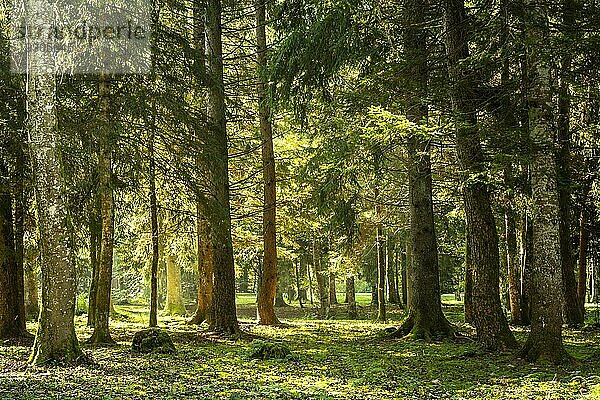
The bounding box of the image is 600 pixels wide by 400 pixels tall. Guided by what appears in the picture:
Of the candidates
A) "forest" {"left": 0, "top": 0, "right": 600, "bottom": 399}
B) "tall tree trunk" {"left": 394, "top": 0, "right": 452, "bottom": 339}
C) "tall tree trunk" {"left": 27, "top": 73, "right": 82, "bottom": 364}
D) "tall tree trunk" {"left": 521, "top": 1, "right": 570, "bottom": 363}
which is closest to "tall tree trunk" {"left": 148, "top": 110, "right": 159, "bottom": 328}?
"forest" {"left": 0, "top": 0, "right": 600, "bottom": 399}

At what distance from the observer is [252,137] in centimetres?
1661

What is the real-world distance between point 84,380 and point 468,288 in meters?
11.3

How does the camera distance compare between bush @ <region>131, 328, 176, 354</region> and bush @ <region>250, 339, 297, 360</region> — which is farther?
bush @ <region>131, 328, 176, 354</region>

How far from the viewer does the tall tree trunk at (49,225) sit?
340 inches

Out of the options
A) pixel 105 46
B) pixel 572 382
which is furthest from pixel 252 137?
pixel 572 382

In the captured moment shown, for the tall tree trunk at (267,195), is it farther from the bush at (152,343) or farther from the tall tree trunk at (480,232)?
the tall tree trunk at (480,232)

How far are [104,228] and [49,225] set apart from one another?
8.14 feet

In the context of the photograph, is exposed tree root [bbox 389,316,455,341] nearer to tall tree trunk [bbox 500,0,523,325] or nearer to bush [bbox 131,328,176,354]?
tall tree trunk [bbox 500,0,523,325]

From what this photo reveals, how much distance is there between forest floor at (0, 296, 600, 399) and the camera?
6.79 m

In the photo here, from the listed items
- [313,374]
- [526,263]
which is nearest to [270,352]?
[313,374]

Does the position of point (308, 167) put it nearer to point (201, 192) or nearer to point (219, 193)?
point (201, 192)

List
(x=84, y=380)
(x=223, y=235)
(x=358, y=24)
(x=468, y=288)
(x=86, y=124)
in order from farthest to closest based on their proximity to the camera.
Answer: (x=468, y=288) < (x=223, y=235) < (x=86, y=124) < (x=358, y=24) < (x=84, y=380)

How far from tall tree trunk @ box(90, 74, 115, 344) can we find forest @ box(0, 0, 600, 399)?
40 mm

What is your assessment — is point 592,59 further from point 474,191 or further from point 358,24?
point 358,24
